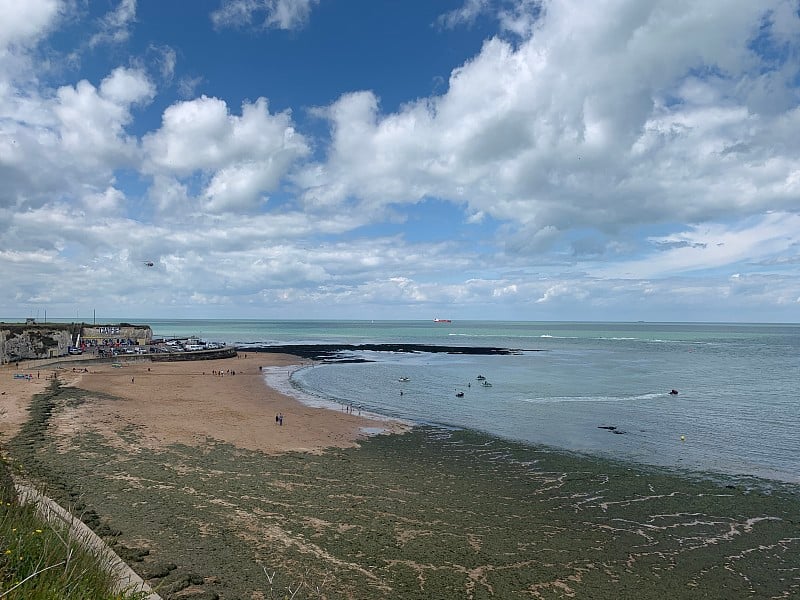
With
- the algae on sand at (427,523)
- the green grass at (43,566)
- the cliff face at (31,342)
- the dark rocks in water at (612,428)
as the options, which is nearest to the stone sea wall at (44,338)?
the cliff face at (31,342)

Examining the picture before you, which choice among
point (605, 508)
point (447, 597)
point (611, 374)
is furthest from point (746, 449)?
point (611, 374)

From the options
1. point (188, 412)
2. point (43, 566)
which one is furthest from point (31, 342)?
point (43, 566)

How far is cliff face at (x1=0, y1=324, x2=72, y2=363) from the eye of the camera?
67.3 meters

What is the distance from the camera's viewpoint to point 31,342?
2825 inches

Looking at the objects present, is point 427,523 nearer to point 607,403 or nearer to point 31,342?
point 607,403

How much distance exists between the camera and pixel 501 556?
620 inches

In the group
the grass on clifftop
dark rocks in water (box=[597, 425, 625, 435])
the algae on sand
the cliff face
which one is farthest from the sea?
the cliff face

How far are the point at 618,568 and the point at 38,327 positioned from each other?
8466 centimetres

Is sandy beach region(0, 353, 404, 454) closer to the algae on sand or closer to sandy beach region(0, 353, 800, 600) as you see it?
sandy beach region(0, 353, 800, 600)

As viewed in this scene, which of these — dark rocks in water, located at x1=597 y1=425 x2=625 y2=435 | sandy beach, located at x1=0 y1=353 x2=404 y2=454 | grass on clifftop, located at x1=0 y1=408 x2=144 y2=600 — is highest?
grass on clifftop, located at x1=0 y1=408 x2=144 y2=600

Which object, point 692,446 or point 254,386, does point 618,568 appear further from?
point 254,386

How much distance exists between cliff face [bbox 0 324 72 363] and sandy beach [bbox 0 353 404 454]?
7563 mm

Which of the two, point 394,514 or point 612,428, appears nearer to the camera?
point 394,514

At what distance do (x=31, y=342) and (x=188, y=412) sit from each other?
4988cm
